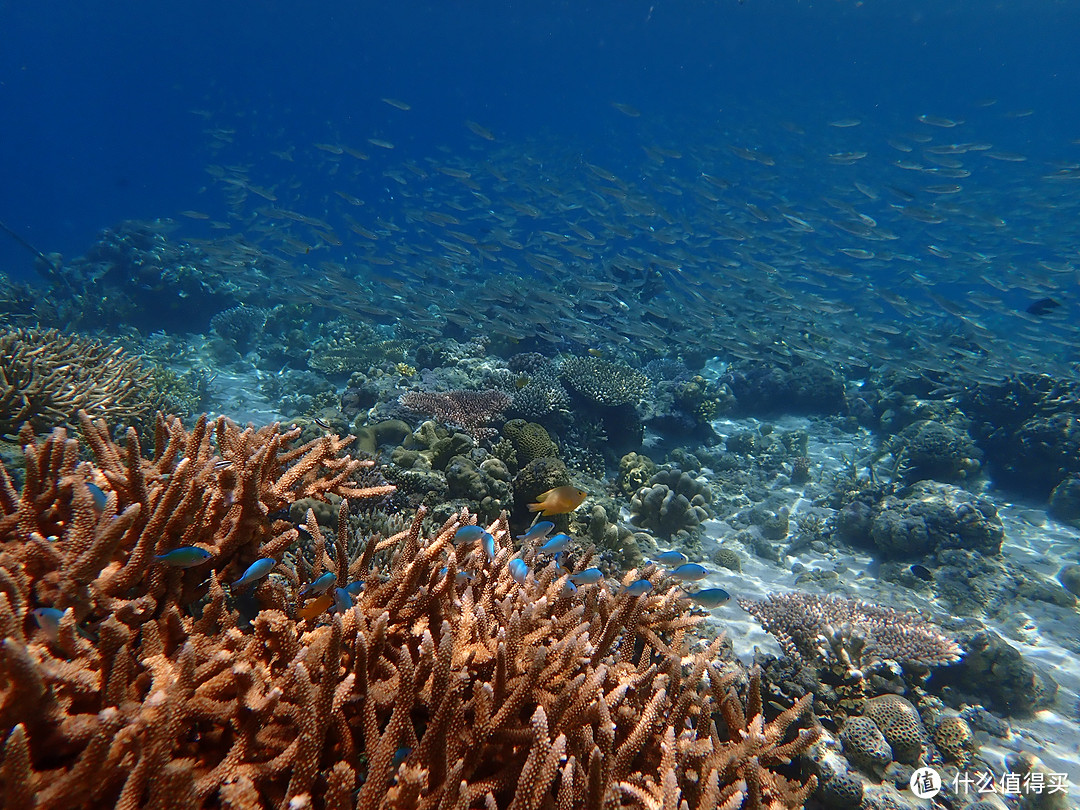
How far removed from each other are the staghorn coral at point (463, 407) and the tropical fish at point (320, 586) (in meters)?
5.26

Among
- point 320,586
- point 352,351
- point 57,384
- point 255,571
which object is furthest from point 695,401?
point 57,384

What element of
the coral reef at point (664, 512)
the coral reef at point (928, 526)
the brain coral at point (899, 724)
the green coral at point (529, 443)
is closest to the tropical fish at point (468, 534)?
the brain coral at point (899, 724)

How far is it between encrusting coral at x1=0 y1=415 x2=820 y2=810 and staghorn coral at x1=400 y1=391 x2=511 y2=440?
4.89 meters

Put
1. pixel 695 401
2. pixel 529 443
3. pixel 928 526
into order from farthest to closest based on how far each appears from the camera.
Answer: pixel 695 401 < pixel 928 526 < pixel 529 443

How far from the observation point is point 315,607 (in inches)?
98.3

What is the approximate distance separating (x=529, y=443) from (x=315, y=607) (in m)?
5.23

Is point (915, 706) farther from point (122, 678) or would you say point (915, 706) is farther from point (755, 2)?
point (755, 2)

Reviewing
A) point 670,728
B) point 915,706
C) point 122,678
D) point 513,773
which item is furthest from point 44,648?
point 915,706

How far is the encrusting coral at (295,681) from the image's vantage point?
164 cm

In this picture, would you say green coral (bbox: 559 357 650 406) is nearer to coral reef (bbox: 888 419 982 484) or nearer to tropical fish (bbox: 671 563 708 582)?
tropical fish (bbox: 671 563 708 582)

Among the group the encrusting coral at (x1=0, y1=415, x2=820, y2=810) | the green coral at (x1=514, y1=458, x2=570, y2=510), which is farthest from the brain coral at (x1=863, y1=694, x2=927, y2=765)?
the green coral at (x1=514, y1=458, x2=570, y2=510)

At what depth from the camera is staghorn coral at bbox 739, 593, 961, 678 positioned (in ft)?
15.8

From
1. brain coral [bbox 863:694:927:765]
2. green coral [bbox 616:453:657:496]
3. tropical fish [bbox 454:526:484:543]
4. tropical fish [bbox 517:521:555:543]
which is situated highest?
tropical fish [bbox 454:526:484:543]

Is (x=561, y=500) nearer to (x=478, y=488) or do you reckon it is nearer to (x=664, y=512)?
(x=478, y=488)
